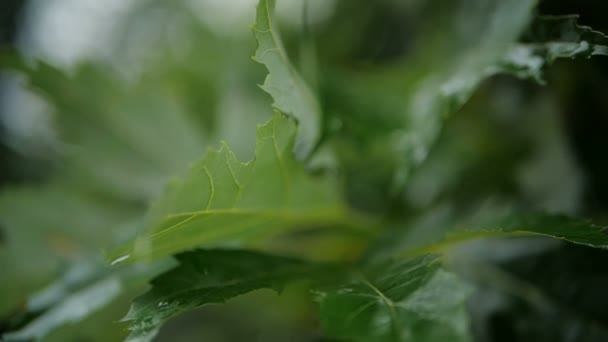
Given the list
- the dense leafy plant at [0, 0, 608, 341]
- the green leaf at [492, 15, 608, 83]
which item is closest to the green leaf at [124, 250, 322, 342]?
the dense leafy plant at [0, 0, 608, 341]

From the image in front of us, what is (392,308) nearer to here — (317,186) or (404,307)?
(404,307)

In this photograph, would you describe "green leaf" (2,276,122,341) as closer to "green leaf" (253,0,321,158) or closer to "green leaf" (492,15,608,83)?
"green leaf" (253,0,321,158)

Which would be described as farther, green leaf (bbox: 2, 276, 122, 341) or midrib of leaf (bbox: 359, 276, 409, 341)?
green leaf (bbox: 2, 276, 122, 341)

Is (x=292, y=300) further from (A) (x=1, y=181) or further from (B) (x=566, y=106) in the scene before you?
(A) (x=1, y=181)

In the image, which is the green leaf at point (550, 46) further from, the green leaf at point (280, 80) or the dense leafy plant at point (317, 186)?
the green leaf at point (280, 80)

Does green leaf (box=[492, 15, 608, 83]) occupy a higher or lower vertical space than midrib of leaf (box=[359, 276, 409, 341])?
higher

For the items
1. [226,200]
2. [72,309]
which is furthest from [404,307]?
[72,309]

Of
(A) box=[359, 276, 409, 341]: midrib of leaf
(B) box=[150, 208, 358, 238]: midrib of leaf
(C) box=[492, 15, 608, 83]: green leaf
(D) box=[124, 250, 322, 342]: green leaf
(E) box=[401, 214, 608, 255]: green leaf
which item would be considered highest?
(C) box=[492, 15, 608, 83]: green leaf
